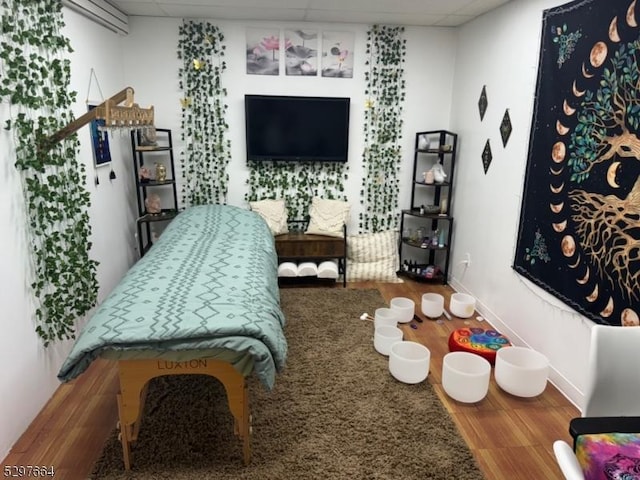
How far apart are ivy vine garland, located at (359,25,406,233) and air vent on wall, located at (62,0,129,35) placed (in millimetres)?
2107

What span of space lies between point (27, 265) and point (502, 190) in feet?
10.0

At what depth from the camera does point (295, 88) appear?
412cm

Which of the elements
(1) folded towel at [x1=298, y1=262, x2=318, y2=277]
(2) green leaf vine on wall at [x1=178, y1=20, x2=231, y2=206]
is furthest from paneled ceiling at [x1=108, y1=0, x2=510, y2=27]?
(1) folded towel at [x1=298, y1=262, x2=318, y2=277]

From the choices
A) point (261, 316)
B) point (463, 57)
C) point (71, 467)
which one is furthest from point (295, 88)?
point (71, 467)

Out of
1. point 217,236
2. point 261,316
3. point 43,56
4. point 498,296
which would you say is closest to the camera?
point 261,316

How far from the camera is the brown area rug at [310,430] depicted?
195 cm

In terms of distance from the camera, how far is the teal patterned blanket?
69.3 inches

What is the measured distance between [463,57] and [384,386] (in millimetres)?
3040

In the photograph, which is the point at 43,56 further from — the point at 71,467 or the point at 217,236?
the point at 71,467

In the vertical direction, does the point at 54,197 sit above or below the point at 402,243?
above

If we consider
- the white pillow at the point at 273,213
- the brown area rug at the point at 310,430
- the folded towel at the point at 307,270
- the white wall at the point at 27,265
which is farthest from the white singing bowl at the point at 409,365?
the white wall at the point at 27,265

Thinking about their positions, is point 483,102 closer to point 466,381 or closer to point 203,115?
point 466,381

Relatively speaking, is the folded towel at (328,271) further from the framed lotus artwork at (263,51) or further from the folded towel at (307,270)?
the framed lotus artwork at (263,51)

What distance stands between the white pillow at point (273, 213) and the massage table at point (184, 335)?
177 cm
